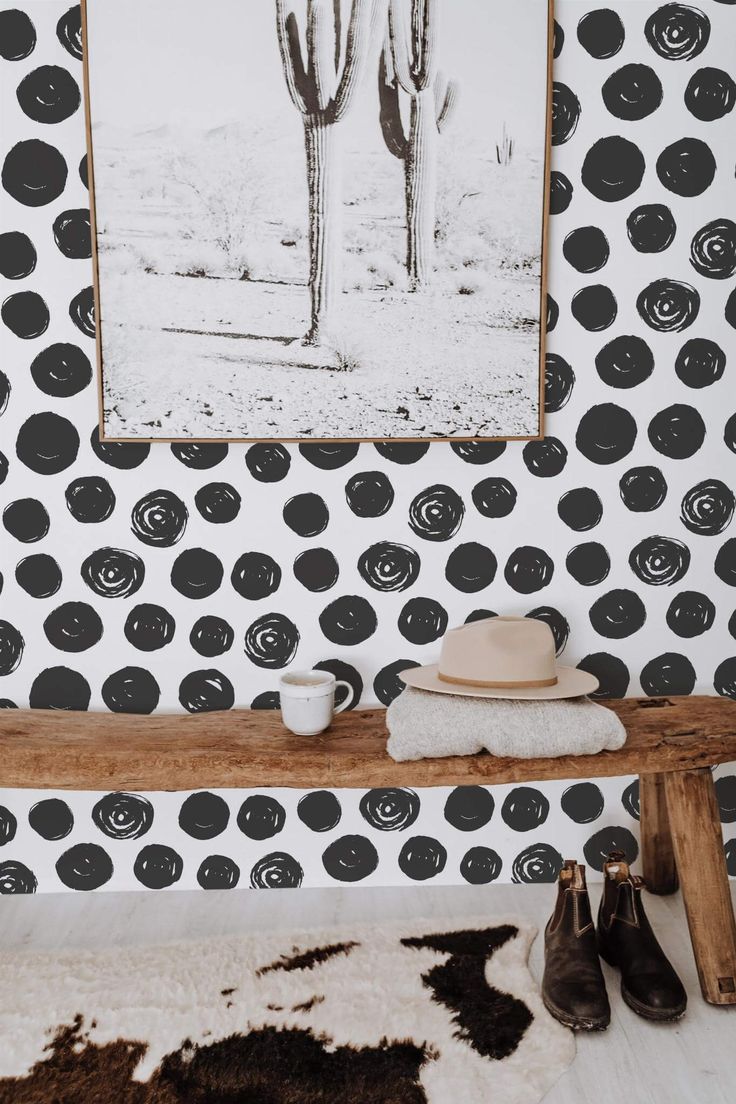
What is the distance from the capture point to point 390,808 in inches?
80.7

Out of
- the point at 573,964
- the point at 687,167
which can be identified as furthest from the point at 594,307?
the point at 573,964

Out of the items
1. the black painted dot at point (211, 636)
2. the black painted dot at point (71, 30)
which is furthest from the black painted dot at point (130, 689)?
the black painted dot at point (71, 30)

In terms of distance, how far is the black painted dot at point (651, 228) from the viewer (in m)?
1.90

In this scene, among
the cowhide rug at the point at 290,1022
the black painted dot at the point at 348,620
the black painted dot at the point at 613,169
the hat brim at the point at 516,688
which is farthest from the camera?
the black painted dot at the point at 348,620

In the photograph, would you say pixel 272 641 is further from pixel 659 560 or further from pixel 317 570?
pixel 659 560

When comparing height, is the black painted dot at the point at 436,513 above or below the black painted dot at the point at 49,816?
above

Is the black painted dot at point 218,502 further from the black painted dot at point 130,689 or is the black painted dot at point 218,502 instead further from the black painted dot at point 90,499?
the black painted dot at point 130,689

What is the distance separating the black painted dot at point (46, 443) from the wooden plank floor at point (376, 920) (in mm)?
1054

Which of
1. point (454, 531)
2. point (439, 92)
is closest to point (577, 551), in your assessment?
point (454, 531)

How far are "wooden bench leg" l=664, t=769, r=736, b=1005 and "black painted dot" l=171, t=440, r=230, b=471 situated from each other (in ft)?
3.96

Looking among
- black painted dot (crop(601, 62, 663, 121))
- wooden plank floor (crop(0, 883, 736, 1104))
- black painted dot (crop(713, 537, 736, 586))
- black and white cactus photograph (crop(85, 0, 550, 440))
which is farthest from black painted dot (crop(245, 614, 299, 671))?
black painted dot (crop(601, 62, 663, 121))

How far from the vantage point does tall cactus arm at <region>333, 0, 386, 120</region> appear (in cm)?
178

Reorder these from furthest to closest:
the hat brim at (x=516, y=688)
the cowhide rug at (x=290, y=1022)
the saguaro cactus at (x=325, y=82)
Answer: the saguaro cactus at (x=325, y=82) < the hat brim at (x=516, y=688) < the cowhide rug at (x=290, y=1022)

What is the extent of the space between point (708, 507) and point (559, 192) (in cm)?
83
